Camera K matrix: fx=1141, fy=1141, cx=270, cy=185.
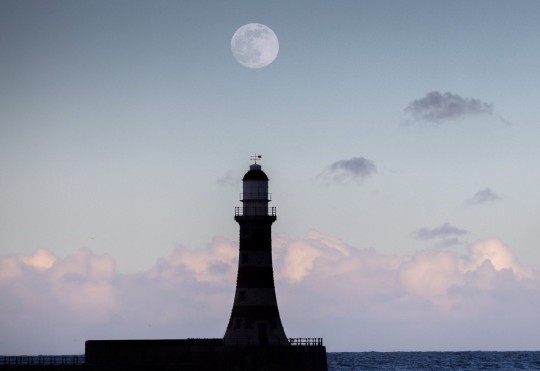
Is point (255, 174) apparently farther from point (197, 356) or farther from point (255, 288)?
point (197, 356)

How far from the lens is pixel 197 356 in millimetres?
70375

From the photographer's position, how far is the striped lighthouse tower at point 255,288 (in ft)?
233

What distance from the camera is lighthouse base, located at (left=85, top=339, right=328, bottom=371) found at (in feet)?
227

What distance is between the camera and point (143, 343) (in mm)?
74688

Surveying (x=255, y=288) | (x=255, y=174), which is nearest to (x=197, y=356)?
(x=255, y=288)

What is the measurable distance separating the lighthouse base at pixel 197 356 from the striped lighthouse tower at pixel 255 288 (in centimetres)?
102

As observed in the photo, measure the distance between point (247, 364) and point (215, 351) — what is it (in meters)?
2.14

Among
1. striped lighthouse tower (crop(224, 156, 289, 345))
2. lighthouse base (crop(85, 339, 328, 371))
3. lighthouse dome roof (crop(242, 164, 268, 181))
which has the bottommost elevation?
lighthouse base (crop(85, 339, 328, 371))

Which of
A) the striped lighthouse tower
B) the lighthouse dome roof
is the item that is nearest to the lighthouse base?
the striped lighthouse tower

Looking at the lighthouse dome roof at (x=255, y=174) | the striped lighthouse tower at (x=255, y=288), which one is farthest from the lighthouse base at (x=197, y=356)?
the lighthouse dome roof at (x=255, y=174)

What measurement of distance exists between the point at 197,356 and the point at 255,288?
217 inches

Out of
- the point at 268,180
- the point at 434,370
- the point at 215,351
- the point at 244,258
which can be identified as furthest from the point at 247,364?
the point at 434,370

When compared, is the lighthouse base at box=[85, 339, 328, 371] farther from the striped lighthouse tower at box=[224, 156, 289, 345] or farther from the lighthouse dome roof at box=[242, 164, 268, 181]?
the lighthouse dome roof at box=[242, 164, 268, 181]

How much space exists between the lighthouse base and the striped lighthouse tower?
40.3 inches
